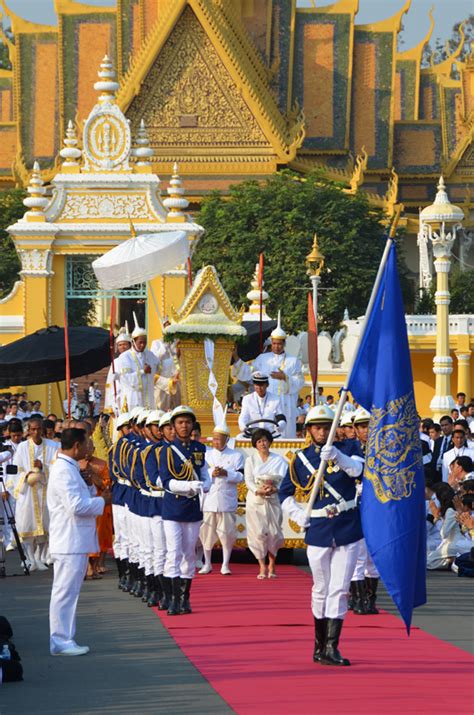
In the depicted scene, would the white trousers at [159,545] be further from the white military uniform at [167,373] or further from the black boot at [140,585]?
the white military uniform at [167,373]

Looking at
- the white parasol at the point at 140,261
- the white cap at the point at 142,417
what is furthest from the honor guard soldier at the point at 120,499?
the white parasol at the point at 140,261

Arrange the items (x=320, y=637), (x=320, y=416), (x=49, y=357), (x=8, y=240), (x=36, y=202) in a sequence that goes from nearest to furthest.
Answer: (x=320, y=637), (x=320, y=416), (x=49, y=357), (x=36, y=202), (x=8, y=240)

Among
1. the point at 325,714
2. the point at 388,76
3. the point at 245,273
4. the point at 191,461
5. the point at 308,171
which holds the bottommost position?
the point at 325,714

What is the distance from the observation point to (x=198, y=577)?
16969mm

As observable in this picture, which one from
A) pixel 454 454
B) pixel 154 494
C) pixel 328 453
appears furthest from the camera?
pixel 454 454

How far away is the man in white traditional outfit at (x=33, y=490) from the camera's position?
1819 cm

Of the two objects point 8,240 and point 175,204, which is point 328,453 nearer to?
point 175,204

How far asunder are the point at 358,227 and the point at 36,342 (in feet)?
64.6

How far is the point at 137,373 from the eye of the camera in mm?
19906

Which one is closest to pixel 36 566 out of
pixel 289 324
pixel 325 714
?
pixel 325 714

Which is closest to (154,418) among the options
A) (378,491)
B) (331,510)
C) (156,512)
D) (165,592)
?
(156,512)

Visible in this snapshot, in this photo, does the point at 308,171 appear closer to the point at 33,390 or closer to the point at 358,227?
the point at 358,227

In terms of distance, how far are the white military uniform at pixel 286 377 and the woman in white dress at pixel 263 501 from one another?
110 inches

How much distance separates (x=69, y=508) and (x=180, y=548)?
2133 millimetres
